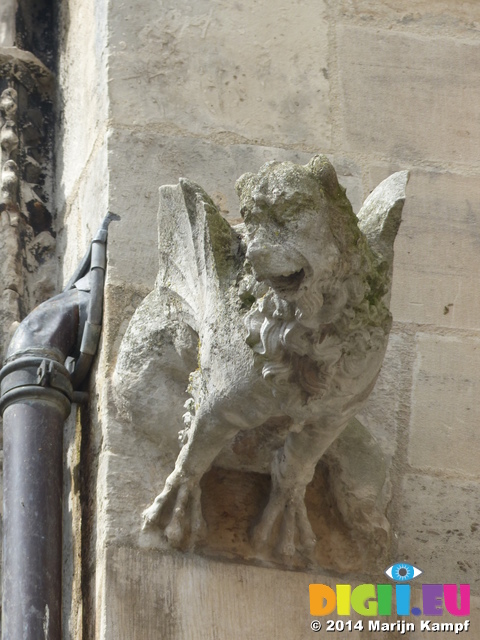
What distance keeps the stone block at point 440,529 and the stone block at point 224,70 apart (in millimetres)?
897

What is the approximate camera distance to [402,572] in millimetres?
3762

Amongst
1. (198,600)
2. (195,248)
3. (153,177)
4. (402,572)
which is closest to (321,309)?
(195,248)

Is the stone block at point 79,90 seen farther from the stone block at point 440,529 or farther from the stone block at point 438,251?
the stone block at point 440,529

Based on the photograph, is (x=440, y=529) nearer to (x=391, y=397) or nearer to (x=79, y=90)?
(x=391, y=397)

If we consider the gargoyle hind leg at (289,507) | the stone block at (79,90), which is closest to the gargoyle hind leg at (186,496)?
the gargoyle hind leg at (289,507)

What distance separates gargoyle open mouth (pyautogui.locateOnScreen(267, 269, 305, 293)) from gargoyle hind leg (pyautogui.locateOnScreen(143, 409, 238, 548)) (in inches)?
18.2

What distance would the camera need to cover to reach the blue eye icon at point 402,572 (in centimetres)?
375

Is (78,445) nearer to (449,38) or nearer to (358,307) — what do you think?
(358,307)

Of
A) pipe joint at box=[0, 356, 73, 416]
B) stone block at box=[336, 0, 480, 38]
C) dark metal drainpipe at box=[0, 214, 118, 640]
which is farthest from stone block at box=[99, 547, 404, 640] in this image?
stone block at box=[336, 0, 480, 38]

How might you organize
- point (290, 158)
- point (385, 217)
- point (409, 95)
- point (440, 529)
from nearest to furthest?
point (385, 217) → point (440, 529) → point (290, 158) → point (409, 95)

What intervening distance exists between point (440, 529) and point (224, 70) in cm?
124

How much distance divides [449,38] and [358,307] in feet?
4.75

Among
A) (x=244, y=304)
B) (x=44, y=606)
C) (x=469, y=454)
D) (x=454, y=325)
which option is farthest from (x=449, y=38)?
(x=44, y=606)

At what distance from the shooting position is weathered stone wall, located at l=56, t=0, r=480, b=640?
142 inches
